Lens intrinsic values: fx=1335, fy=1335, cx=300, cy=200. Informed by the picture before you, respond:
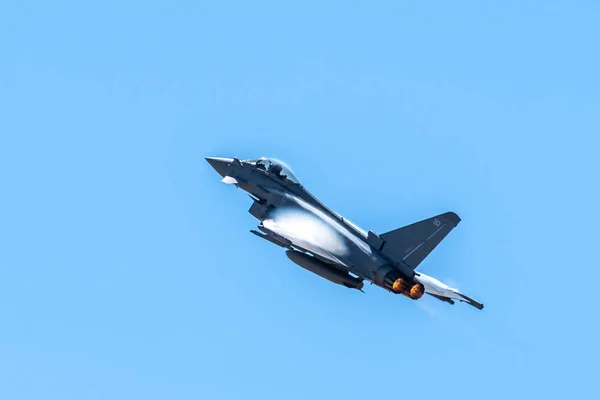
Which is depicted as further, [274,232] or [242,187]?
[242,187]

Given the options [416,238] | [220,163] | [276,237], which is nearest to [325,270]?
[276,237]

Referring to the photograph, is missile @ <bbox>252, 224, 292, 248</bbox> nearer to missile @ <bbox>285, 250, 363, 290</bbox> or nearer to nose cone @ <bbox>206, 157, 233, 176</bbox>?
missile @ <bbox>285, 250, 363, 290</bbox>

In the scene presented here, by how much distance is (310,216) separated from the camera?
3638 centimetres

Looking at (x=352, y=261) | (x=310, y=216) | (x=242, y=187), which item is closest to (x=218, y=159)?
(x=242, y=187)

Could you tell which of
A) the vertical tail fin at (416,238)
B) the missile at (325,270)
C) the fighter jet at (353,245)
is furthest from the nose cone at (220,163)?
the vertical tail fin at (416,238)

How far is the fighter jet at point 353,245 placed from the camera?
33.8 m

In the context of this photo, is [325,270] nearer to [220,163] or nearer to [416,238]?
[416,238]

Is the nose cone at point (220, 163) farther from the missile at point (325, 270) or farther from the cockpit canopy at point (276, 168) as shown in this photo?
the missile at point (325, 270)

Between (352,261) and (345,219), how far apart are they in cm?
170

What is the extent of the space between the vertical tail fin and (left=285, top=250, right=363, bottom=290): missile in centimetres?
125

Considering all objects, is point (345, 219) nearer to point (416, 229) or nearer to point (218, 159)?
point (416, 229)

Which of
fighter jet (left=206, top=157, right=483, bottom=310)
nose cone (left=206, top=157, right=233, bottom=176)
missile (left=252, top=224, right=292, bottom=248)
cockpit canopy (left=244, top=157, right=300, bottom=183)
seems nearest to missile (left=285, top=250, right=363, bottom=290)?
fighter jet (left=206, top=157, right=483, bottom=310)

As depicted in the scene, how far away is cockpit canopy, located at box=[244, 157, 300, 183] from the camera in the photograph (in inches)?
1492

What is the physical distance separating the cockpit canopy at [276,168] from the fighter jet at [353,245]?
1.36 ft
